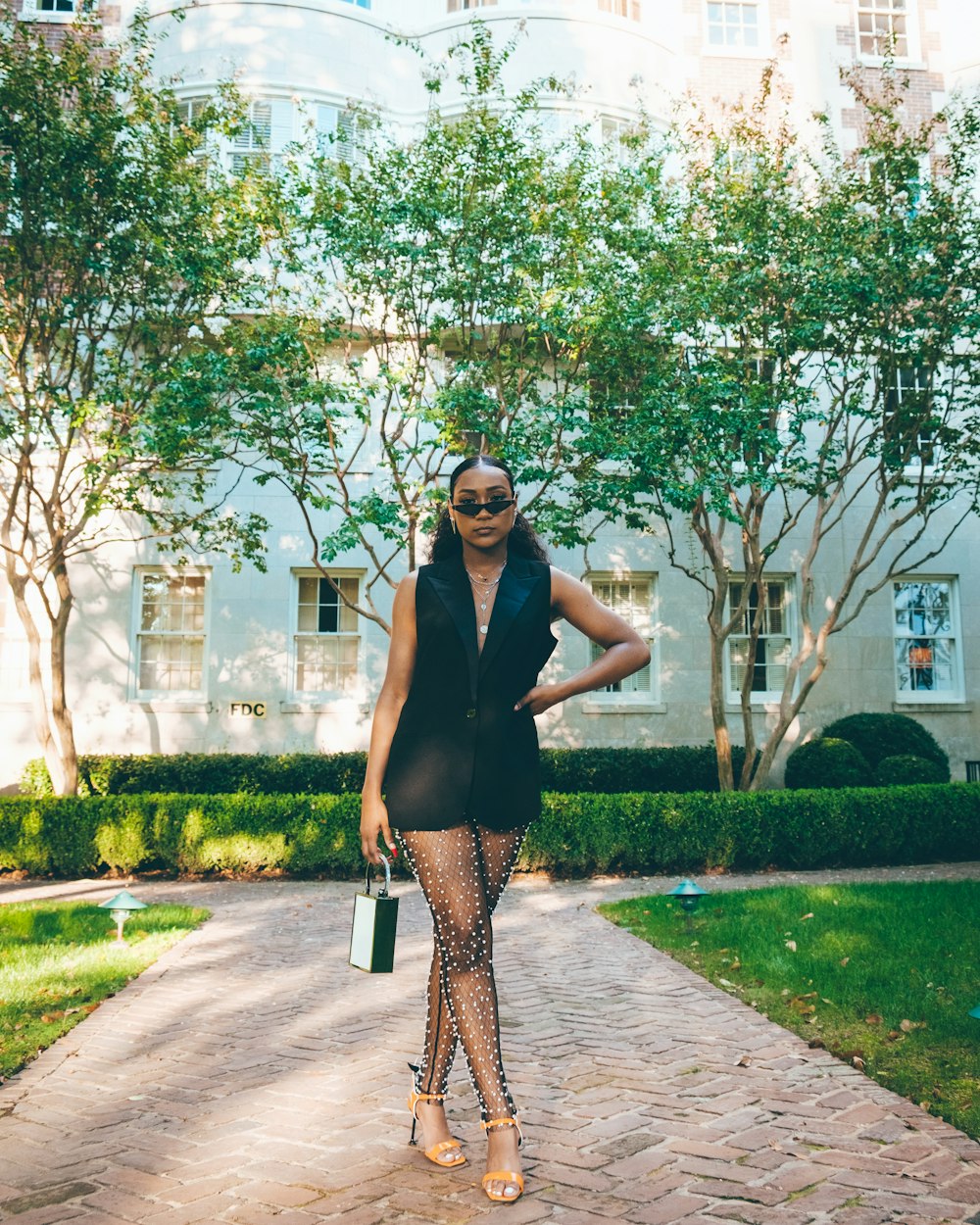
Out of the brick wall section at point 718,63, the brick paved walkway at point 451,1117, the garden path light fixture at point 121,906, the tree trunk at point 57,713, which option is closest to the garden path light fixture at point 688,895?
the brick paved walkway at point 451,1117

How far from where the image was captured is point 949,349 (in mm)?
13898

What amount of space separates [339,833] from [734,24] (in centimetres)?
1596

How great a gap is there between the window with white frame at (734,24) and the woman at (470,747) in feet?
59.9

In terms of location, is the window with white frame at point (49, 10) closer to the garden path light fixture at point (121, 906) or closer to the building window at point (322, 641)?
the building window at point (322, 641)

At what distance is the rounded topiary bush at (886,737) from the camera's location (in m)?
16.1

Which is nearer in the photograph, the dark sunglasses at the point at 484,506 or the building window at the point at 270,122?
the dark sunglasses at the point at 484,506

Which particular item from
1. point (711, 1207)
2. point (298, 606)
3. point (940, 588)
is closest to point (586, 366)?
point (298, 606)

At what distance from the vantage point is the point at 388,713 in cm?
336

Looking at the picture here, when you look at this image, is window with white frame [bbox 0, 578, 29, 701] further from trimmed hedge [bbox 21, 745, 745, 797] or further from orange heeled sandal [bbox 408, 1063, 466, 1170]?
orange heeled sandal [bbox 408, 1063, 466, 1170]

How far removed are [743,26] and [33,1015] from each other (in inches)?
766

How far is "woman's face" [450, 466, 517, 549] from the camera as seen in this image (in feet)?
11.2

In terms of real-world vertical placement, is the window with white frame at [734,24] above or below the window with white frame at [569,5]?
above

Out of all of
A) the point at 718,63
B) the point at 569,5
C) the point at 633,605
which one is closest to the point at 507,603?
the point at 633,605

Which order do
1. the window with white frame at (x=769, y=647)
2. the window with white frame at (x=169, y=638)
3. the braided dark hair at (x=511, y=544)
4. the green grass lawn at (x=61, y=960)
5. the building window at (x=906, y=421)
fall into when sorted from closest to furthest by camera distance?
the braided dark hair at (x=511, y=544) < the green grass lawn at (x=61, y=960) < the building window at (x=906, y=421) < the window with white frame at (x=169, y=638) < the window with white frame at (x=769, y=647)
